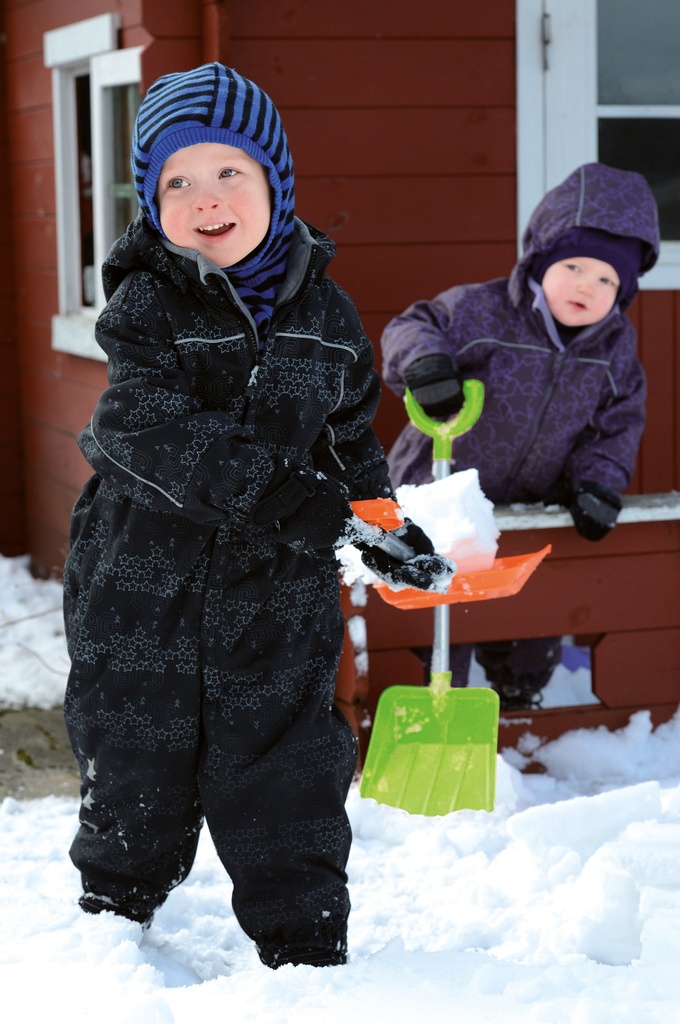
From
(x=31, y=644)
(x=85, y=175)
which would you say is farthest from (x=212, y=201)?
(x=85, y=175)

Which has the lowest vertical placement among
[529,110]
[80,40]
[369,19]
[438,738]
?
[438,738]

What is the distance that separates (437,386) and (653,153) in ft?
5.38

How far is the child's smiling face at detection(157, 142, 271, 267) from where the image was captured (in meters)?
2.21

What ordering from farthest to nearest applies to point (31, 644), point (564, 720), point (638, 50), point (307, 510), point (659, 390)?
point (31, 644) → point (659, 390) → point (638, 50) → point (564, 720) → point (307, 510)

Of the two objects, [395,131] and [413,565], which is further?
[395,131]

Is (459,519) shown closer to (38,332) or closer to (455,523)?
(455,523)

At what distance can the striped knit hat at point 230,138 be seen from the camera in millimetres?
2201

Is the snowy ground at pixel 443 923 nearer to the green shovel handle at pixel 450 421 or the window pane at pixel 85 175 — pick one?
the green shovel handle at pixel 450 421

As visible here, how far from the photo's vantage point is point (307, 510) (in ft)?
7.02

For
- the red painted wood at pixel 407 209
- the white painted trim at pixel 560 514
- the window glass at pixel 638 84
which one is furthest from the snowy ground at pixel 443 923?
the window glass at pixel 638 84

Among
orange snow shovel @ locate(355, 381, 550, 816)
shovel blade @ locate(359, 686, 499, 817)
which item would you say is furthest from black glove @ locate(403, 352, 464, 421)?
shovel blade @ locate(359, 686, 499, 817)

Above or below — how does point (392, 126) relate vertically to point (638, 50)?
below

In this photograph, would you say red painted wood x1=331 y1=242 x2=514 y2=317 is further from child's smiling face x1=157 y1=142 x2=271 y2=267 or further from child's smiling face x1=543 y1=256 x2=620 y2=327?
child's smiling face x1=157 y1=142 x2=271 y2=267

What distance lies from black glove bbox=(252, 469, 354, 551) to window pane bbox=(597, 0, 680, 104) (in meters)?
2.59
